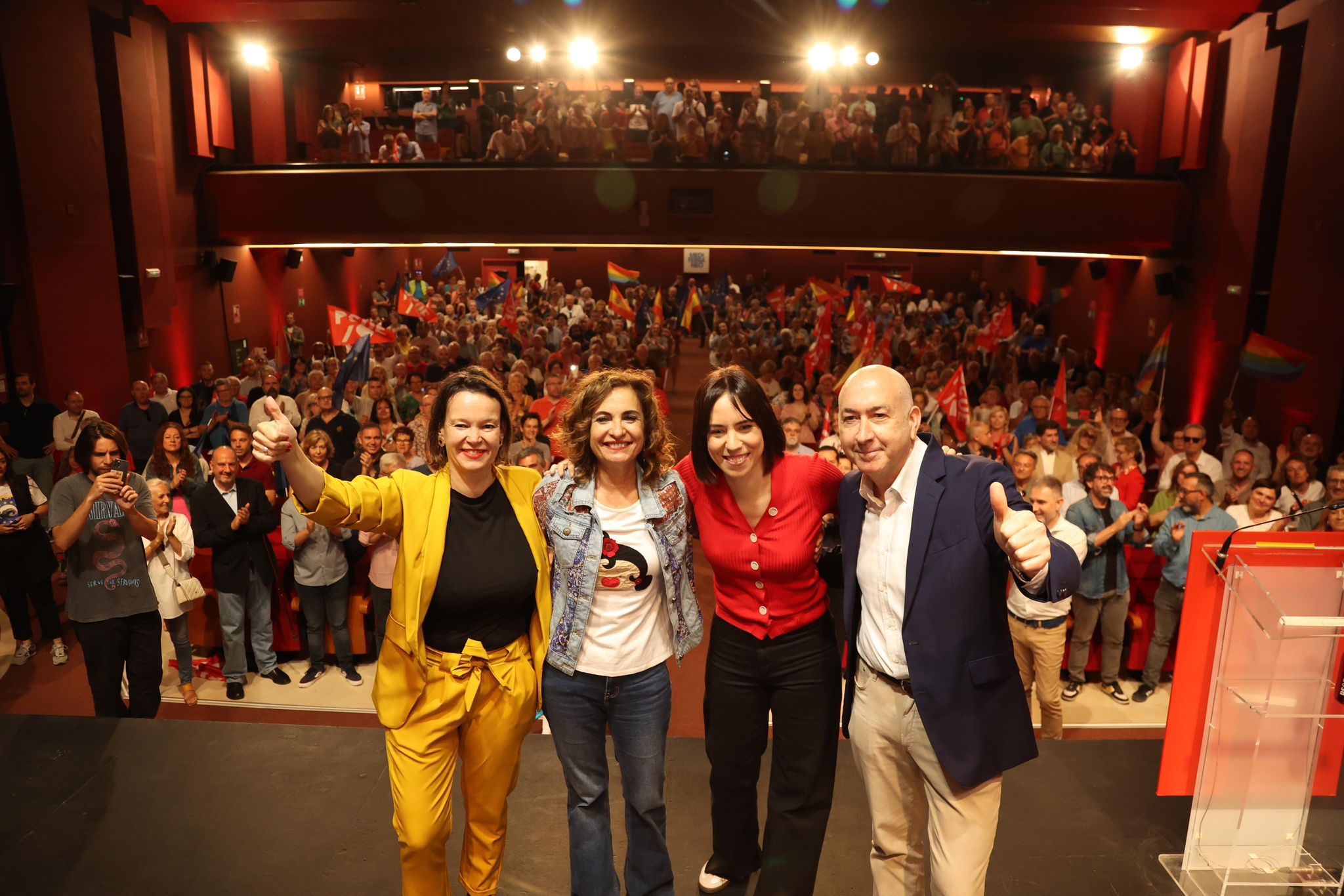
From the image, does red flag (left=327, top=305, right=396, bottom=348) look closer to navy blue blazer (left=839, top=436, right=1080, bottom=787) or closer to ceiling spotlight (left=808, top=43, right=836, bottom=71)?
ceiling spotlight (left=808, top=43, right=836, bottom=71)

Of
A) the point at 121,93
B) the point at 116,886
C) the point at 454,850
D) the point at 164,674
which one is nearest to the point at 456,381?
the point at 454,850

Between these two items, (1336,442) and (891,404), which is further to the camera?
(1336,442)

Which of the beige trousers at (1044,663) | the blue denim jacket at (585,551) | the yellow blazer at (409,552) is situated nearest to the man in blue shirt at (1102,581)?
the beige trousers at (1044,663)

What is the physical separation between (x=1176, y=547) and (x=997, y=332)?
6.72 metres

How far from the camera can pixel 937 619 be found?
7.93 ft

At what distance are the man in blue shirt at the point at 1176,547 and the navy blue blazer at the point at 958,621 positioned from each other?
401 cm

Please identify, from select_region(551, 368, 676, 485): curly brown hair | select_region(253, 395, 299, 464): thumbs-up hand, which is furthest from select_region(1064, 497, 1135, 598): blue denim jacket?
select_region(253, 395, 299, 464): thumbs-up hand

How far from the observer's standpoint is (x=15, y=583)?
614 centimetres

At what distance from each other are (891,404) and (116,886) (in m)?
Answer: 3.11

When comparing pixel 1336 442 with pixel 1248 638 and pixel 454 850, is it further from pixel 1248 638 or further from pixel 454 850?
pixel 454 850

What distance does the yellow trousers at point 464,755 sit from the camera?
2.71m

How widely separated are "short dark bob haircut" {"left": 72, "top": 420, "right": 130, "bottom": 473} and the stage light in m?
11.5

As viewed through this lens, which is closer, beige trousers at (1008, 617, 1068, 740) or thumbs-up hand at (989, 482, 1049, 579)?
thumbs-up hand at (989, 482, 1049, 579)

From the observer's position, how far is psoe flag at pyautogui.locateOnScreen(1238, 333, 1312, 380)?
31.2ft
